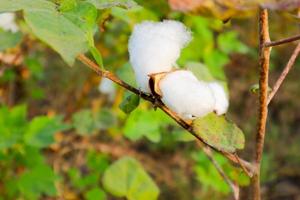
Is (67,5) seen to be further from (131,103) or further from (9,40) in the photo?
(9,40)

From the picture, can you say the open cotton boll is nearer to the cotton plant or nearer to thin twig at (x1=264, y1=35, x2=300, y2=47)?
the cotton plant

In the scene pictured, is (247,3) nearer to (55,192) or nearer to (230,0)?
(230,0)

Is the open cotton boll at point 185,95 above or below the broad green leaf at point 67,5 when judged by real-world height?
below

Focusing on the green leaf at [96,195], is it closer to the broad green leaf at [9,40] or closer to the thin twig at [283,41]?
the broad green leaf at [9,40]

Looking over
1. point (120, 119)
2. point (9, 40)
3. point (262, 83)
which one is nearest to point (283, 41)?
point (262, 83)

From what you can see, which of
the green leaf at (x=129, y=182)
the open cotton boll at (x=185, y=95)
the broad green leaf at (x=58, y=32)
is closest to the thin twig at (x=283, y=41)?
the open cotton boll at (x=185, y=95)

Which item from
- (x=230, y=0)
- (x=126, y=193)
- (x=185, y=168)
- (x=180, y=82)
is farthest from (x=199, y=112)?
(x=185, y=168)
